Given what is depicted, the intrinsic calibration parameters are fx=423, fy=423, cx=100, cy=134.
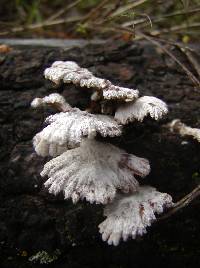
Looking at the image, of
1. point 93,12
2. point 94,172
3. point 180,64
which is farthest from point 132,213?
point 93,12

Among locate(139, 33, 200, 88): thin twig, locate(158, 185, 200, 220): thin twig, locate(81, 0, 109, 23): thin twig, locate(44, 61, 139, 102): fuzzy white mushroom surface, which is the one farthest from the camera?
locate(81, 0, 109, 23): thin twig

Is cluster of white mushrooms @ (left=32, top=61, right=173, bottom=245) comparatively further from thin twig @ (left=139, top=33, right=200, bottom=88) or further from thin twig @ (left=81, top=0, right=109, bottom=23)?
thin twig @ (left=81, top=0, right=109, bottom=23)

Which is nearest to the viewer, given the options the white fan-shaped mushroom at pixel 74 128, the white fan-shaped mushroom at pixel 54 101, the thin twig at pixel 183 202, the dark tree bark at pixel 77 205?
the white fan-shaped mushroom at pixel 74 128

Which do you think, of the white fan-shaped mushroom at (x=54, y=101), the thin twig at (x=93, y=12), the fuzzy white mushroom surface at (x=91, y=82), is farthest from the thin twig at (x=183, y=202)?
the thin twig at (x=93, y=12)

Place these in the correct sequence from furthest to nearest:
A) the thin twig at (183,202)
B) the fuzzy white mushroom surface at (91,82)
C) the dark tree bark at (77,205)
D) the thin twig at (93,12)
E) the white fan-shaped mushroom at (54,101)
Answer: the thin twig at (93,12) → the dark tree bark at (77,205) → the thin twig at (183,202) → the white fan-shaped mushroom at (54,101) → the fuzzy white mushroom surface at (91,82)

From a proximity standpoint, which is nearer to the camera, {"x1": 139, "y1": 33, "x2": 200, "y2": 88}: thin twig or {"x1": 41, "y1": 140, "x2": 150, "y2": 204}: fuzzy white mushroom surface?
{"x1": 41, "y1": 140, "x2": 150, "y2": 204}: fuzzy white mushroom surface

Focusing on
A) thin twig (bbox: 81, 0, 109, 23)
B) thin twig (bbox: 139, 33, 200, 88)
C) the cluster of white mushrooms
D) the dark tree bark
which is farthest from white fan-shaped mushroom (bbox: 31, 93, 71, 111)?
thin twig (bbox: 81, 0, 109, 23)

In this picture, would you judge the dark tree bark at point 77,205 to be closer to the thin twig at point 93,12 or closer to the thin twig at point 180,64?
the thin twig at point 180,64

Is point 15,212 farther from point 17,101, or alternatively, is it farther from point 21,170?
point 17,101
